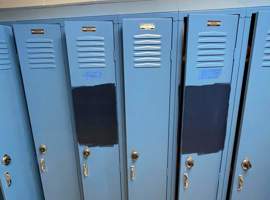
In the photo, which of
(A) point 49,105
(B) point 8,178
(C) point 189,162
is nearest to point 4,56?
(A) point 49,105

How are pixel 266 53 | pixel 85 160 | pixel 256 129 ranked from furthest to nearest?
pixel 85 160, pixel 256 129, pixel 266 53

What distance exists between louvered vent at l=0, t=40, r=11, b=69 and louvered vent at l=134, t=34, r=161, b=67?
2.81ft

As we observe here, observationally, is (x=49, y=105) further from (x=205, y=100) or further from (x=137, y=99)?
(x=205, y=100)

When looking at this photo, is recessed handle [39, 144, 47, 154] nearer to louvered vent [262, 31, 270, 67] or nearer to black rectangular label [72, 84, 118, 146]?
black rectangular label [72, 84, 118, 146]

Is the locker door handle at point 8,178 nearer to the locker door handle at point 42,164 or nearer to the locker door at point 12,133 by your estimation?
the locker door at point 12,133

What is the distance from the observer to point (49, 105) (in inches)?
47.5

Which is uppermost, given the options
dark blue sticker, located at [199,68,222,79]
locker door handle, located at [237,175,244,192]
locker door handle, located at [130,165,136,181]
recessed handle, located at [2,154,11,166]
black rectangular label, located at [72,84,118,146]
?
dark blue sticker, located at [199,68,222,79]

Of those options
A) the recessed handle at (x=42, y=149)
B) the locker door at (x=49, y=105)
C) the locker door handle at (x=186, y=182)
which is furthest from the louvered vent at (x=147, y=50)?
the recessed handle at (x=42, y=149)

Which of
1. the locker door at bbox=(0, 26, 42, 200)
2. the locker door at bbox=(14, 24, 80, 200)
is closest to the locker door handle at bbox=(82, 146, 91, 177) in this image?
the locker door at bbox=(14, 24, 80, 200)

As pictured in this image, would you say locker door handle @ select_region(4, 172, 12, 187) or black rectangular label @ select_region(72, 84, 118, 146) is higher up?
black rectangular label @ select_region(72, 84, 118, 146)

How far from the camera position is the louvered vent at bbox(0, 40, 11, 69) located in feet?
3.57

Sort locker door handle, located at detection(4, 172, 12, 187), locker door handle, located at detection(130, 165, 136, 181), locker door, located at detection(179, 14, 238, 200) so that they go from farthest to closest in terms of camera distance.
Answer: locker door handle, located at detection(130, 165, 136, 181) → locker door handle, located at detection(4, 172, 12, 187) → locker door, located at detection(179, 14, 238, 200)

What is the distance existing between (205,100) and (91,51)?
2.59 feet

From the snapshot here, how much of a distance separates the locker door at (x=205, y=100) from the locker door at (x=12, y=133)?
116 cm
